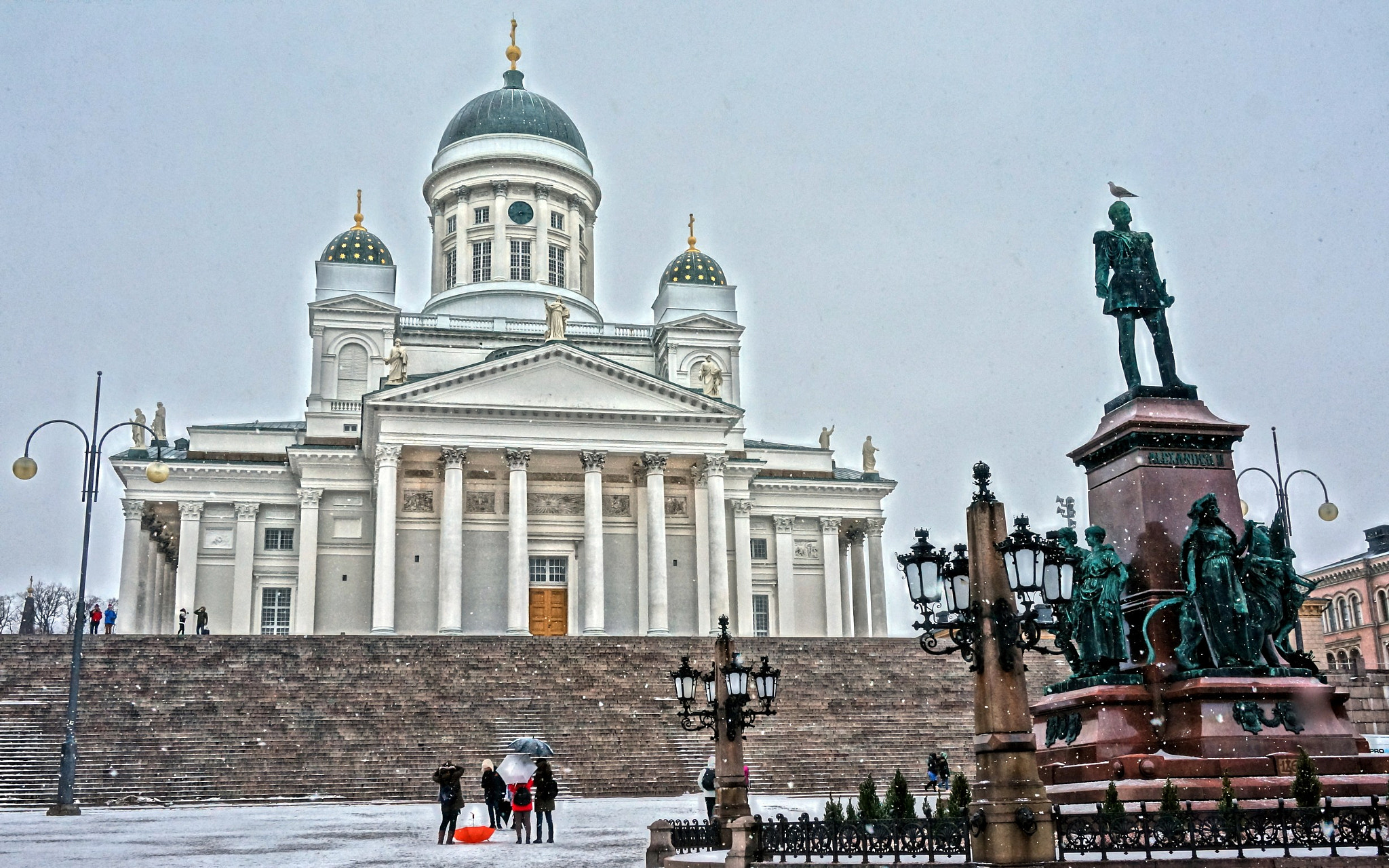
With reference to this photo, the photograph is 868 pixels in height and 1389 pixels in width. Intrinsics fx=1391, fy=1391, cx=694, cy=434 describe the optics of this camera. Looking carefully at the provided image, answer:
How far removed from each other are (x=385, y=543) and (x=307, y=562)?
189 inches

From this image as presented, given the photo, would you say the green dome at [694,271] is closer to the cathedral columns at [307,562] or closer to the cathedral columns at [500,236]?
the cathedral columns at [500,236]

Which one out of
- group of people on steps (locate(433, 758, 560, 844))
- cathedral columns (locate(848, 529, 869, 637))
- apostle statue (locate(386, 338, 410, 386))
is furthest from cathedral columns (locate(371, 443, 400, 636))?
group of people on steps (locate(433, 758, 560, 844))

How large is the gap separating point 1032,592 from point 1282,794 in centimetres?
335

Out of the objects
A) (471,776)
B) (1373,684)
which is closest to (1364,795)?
(471,776)

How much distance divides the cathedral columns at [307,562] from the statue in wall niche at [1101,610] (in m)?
40.6

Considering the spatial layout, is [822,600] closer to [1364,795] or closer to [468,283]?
[468,283]

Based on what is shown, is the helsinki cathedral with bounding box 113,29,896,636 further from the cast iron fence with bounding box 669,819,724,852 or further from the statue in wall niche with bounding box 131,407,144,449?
the cast iron fence with bounding box 669,819,724,852

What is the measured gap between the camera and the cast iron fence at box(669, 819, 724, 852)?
1524 cm

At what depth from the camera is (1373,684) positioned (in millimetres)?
36188

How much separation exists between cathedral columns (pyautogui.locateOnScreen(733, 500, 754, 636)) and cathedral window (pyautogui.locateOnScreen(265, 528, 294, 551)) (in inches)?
688

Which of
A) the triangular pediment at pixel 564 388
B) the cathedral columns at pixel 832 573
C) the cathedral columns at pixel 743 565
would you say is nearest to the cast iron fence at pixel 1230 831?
the triangular pediment at pixel 564 388

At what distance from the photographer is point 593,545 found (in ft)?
162

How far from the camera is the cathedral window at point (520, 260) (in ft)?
213

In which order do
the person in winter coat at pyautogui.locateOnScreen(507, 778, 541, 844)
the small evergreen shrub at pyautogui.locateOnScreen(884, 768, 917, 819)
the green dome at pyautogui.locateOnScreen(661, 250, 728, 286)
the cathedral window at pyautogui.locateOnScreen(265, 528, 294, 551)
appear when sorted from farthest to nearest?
1. the green dome at pyautogui.locateOnScreen(661, 250, 728, 286)
2. the cathedral window at pyautogui.locateOnScreen(265, 528, 294, 551)
3. the person in winter coat at pyautogui.locateOnScreen(507, 778, 541, 844)
4. the small evergreen shrub at pyautogui.locateOnScreen(884, 768, 917, 819)
